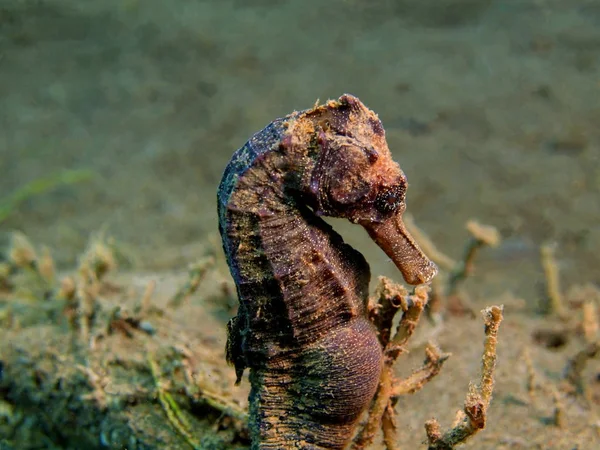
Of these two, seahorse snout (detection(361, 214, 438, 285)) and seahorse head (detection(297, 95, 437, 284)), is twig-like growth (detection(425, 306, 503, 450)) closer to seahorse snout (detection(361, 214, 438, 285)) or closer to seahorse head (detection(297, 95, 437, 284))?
seahorse snout (detection(361, 214, 438, 285))

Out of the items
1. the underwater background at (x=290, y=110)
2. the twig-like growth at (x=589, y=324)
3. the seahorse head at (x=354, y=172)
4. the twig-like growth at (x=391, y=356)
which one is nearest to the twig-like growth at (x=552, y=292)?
the underwater background at (x=290, y=110)

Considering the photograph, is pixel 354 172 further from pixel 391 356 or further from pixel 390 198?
pixel 391 356

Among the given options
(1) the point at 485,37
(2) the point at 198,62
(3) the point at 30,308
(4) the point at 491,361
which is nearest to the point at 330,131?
(4) the point at 491,361

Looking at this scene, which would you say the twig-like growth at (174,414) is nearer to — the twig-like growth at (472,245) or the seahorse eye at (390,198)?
the seahorse eye at (390,198)

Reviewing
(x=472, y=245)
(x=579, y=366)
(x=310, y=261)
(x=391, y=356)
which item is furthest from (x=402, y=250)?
(x=472, y=245)

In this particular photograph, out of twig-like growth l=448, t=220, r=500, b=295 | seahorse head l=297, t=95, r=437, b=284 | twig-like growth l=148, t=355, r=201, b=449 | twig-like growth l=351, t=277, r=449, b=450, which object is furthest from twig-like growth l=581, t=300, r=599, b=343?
twig-like growth l=148, t=355, r=201, b=449

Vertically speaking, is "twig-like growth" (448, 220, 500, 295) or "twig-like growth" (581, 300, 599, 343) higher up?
"twig-like growth" (448, 220, 500, 295)

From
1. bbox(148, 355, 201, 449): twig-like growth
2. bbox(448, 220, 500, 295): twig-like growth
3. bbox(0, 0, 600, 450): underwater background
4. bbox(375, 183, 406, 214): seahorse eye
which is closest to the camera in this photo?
bbox(375, 183, 406, 214): seahorse eye

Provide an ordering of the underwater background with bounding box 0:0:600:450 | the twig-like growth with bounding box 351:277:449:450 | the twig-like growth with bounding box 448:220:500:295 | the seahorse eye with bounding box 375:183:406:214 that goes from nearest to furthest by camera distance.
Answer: the seahorse eye with bounding box 375:183:406:214 → the twig-like growth with bounding box 351:277:449:450 → the twig-like growth with bounding box 448:220:500:295 → the underwater background with bounding box 0:0:600:450

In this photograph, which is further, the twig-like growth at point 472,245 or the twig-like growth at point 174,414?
the twig-like growth at point 472,245
